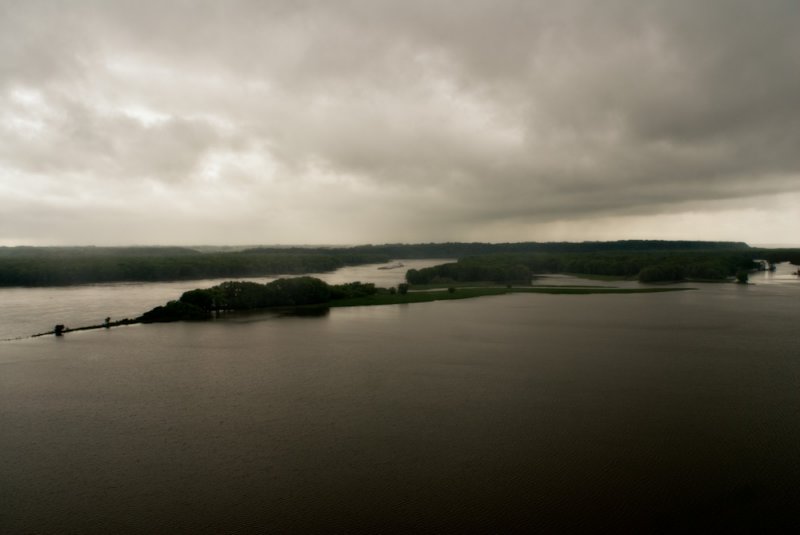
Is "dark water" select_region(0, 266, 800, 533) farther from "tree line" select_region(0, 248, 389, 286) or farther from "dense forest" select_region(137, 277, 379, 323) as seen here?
"tree line" select_region(0, 248, 389, 286)

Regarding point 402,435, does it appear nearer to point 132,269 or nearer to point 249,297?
point 249,297

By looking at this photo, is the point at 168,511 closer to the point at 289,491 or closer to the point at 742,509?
the point at 289,491

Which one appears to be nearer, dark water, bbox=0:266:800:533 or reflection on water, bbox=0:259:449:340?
dark water, bbox=0:266:800:533

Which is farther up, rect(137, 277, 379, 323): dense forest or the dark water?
rect(137, 277, 379, 323): dense forest

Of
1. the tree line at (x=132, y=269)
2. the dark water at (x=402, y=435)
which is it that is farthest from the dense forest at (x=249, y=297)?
the tree line at (x=132, y=269)

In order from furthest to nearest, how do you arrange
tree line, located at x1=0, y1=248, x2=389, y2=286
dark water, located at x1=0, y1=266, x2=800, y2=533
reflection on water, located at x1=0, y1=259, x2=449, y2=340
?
tree line, located at x1=0, y1=248, x2=389, y2=286 → reflection on water, located at x1=0, y1=259, x2=449, y2=340 → dark water, located at x1=0, y1=266, x2=800, y2=533

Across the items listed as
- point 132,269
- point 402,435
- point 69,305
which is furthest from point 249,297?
point 132,269

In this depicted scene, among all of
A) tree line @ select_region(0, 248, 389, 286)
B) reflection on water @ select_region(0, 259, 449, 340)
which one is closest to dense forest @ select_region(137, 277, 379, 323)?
reflection on water @ select_region(0, 259, 449, 340)

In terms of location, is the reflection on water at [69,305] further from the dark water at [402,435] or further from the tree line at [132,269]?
the dark water at [402,435]
